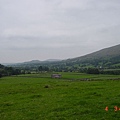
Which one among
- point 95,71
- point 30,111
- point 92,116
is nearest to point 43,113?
point 30,111

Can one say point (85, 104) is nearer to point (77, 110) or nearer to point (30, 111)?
point (77, 110)

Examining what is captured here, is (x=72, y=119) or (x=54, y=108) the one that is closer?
(x=72, y=119)

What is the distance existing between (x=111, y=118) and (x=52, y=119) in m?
3.85

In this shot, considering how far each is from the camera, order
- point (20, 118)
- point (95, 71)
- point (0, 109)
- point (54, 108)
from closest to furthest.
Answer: point (20, 118), point (54, 108), point (0, 109), point (95, 71)

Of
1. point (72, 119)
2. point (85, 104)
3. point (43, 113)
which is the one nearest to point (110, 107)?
point (85, 104)

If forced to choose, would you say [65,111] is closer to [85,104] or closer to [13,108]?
[85,104]

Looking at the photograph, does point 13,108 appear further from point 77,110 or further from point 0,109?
point 77,110

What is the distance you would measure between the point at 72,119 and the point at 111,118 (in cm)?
249

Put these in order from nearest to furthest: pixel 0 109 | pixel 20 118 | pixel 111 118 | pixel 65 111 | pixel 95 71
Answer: pixel 111 118 < pixel 20 118 < pixel 65 111 < pixel 0 109 < pixel 95 71

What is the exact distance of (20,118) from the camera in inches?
604

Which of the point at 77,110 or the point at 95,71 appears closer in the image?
the point at 77,110

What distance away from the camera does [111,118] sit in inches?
543

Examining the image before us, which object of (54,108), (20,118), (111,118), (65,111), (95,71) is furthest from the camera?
(95,71)

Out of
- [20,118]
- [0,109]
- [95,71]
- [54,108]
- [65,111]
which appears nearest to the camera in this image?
[20,118]
